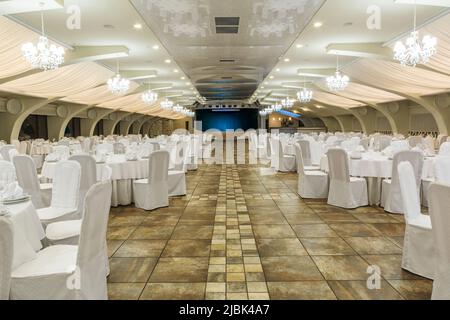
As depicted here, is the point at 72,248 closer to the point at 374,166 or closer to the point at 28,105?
the point at 374,166

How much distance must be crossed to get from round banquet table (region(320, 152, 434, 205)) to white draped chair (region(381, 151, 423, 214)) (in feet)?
0.65

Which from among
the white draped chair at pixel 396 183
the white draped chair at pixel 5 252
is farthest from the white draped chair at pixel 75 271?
the white draped chair at pixel 396 183

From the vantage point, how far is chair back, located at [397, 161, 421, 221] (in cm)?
307

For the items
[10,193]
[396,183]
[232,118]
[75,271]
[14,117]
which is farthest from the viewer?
[232,118]

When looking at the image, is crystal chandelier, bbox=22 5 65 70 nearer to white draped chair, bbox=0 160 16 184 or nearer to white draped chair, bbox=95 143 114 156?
white draped chair, bbox=95 143 114 156

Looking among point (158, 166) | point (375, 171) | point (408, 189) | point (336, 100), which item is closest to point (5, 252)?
point (408, 189)

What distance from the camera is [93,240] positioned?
2.27 metres

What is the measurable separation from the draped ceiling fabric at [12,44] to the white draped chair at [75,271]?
582 centimetres

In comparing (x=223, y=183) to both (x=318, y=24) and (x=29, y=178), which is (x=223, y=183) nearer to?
(x=318, y=24)

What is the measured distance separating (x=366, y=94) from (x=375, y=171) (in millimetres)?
11210

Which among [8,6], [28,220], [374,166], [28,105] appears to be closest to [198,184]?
[374,166]

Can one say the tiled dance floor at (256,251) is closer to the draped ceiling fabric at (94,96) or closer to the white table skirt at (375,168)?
the white table skirt at (375,168)

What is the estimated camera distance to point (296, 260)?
349 centimetres

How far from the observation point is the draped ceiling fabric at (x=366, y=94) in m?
15.0
